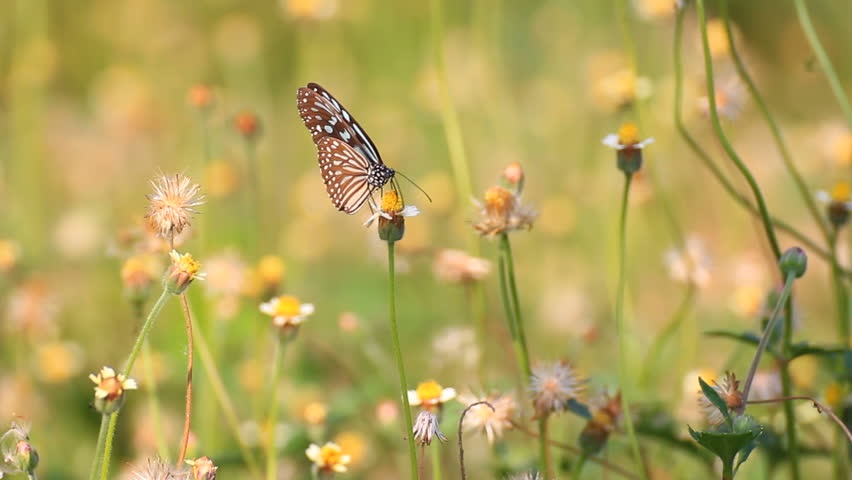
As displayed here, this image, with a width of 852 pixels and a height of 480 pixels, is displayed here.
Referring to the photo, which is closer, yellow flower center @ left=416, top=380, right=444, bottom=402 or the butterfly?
yellow flower center @ left=416, top=380, right=444, bottom=402

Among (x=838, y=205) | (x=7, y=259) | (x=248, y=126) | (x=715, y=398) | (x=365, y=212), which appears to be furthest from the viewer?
(x=365, y=212)

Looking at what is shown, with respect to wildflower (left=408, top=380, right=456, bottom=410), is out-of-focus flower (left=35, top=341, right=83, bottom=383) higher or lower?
higher

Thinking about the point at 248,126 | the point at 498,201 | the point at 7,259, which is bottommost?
the point at 498,201

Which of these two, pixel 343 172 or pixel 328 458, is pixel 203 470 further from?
pixel 343 172

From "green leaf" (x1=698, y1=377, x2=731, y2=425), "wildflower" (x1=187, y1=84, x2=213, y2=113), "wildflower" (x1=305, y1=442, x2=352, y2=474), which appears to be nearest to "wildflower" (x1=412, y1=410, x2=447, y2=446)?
"wildflower" (x1=305, y1=442, x2=352, y2=474)

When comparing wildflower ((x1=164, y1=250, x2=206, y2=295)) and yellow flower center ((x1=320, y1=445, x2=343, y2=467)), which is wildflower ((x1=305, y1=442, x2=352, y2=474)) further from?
wildflower ((x1=164, y1=250, x2=206, y2=295))

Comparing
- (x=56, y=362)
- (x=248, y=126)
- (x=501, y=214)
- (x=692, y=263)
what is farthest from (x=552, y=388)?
(x=56, y=362)
